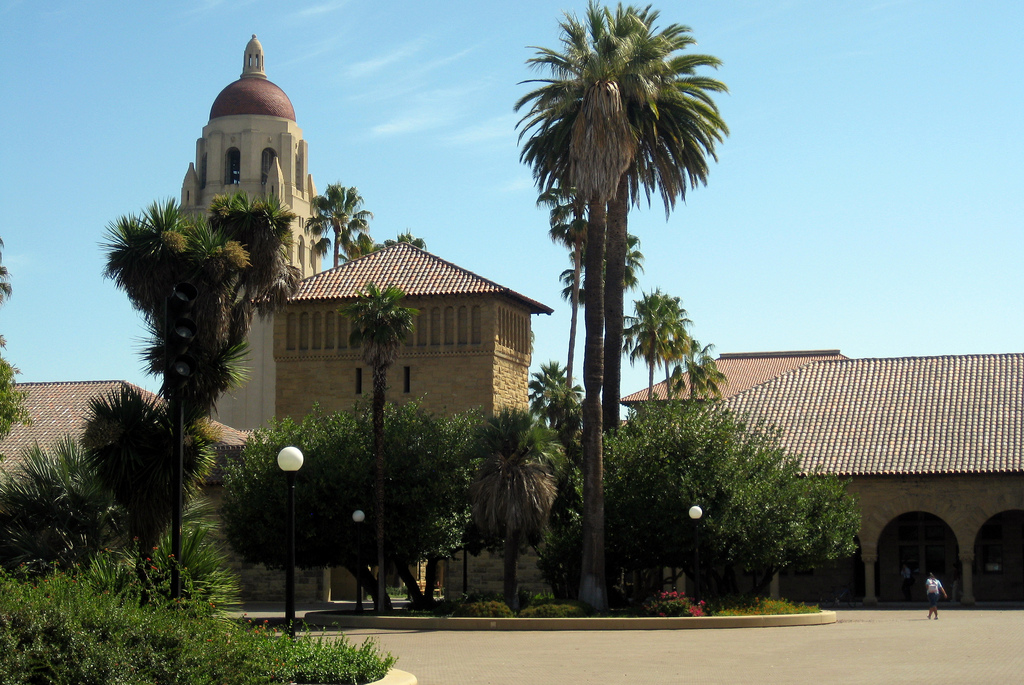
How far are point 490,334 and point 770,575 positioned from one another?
12625 mm

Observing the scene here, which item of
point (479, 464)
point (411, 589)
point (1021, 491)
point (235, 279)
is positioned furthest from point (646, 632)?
point (1021, 491)

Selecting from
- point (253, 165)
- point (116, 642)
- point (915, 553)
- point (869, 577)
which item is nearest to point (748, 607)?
point (869, 577)

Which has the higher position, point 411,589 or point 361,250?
point 361,250

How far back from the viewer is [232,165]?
68.5m

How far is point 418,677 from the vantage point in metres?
16.6

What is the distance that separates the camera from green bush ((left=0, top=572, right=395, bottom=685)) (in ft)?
35.2

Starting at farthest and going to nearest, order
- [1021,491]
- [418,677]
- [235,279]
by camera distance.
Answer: [1021,491], [235,279], [418,677]

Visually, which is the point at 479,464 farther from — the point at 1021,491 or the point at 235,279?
the point at 1021,491

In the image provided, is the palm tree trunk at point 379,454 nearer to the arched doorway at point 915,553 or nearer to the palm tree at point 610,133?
the palm tree at point 610,133

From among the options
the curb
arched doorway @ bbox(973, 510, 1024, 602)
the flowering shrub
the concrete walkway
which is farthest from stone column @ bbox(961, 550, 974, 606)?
the flowering shrub

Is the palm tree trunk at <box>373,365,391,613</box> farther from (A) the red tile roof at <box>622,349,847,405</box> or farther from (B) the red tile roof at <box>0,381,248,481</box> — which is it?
(A) the red tile roof at <box>622,349,847,405</box>

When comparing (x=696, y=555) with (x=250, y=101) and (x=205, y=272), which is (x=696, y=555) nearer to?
(x=205, y=272)

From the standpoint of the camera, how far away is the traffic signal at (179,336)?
12.4m

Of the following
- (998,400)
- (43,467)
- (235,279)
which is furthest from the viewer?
(998,400)
